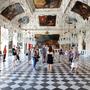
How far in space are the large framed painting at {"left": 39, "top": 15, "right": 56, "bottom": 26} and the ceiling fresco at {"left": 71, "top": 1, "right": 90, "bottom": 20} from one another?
6.77 meters

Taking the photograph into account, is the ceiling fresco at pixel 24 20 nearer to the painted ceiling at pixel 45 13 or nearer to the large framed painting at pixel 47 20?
the painted ceiling at pixel 45 13

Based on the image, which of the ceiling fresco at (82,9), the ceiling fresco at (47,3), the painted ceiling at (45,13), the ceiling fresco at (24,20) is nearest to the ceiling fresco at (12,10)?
the painted ceiling at (45,13)

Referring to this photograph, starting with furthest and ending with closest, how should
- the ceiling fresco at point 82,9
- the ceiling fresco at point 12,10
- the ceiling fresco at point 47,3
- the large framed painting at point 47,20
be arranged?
the large framed painting at point 47,20
the ceiling fresco at point 47,3
the ceiling fresco at point 12,10
the ceiling fresco at point 82,9

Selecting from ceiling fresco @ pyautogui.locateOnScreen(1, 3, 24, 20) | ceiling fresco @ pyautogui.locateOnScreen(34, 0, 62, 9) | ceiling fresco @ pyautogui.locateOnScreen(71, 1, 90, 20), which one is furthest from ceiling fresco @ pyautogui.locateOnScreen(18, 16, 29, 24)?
ceiling fresco @ pyautogui.locateOnScreen(71, 1, 90, 20)

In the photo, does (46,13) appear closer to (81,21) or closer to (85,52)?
(81,21)

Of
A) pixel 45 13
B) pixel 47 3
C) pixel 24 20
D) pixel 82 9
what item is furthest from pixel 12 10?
pixel 82 9

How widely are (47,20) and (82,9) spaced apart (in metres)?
11.5

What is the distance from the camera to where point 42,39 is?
4988 centimetres

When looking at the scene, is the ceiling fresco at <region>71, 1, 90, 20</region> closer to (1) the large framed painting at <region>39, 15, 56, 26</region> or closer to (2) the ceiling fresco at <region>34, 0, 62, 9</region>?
(2) the ceiling fresco at <region>34, 0, 62, 9</region>

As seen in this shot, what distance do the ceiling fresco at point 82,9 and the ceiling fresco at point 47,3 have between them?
7.17 feet

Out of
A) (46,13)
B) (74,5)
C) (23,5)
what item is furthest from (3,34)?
(74,5)

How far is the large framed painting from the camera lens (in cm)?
3502

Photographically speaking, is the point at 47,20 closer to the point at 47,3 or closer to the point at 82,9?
the point at 47,3

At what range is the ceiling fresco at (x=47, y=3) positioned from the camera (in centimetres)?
2666
